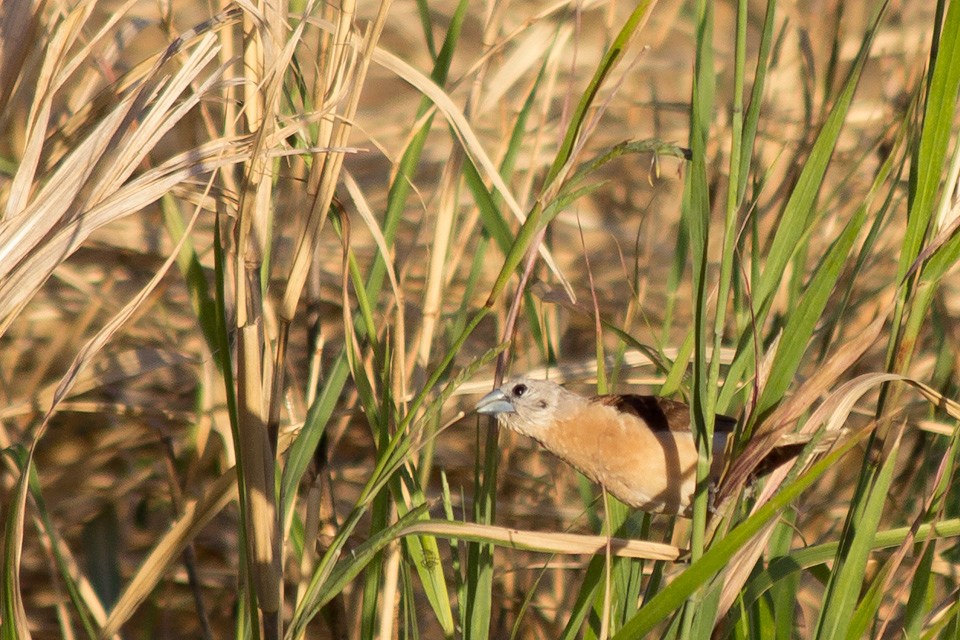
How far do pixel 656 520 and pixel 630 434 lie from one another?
2.00 ft

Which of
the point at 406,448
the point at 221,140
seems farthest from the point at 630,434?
the point at 221,140

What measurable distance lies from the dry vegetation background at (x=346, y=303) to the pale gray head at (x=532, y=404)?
60 mm

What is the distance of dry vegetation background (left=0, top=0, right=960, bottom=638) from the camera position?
118 centimetres

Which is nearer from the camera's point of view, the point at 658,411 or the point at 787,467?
the point at 787,467

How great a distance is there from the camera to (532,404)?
1.50 metres

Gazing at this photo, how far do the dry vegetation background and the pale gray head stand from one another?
60mm

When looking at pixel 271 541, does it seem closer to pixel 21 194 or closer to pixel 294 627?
pixel 294 627

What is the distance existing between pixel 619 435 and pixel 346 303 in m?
0.41

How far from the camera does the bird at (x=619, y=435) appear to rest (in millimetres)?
1344

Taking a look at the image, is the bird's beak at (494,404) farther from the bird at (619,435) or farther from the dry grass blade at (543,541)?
the dry grass blade at (543,541)

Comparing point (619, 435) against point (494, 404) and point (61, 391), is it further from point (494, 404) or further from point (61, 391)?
point (61, 391)

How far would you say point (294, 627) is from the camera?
113 cm

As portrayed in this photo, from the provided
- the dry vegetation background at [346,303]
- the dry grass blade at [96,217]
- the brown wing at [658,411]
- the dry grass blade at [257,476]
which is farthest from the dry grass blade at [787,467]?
the dry grass blade at [96,217]

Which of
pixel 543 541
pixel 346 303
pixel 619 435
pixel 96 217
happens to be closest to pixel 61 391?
pixel 96 217
